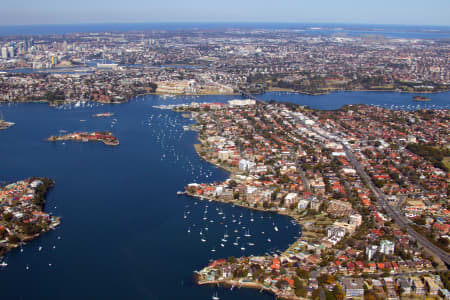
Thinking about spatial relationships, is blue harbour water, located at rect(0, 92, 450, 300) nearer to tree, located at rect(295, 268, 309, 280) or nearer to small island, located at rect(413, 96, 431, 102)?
tree, located at rect(295, 268, 309, 280)

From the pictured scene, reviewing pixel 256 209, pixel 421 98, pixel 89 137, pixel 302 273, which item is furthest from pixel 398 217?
pixel 421 98

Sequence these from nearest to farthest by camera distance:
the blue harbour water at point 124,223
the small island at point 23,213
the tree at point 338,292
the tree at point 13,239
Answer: the tree at point 338,292, the blue harbour water at point 124,223, the tree at point 13,239, the small island at point 23,213

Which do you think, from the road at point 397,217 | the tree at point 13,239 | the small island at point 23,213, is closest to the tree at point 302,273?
the road at point 397,217

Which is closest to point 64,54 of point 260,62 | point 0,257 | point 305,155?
point 260,62

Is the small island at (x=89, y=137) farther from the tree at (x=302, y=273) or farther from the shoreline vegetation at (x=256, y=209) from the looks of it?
the tree at (x=302, y=273)

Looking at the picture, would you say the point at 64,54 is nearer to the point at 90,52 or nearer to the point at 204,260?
the point at 90,52

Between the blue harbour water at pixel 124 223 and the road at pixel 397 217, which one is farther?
the road at pixel 397 217

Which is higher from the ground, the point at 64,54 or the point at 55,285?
the point at 64,54
